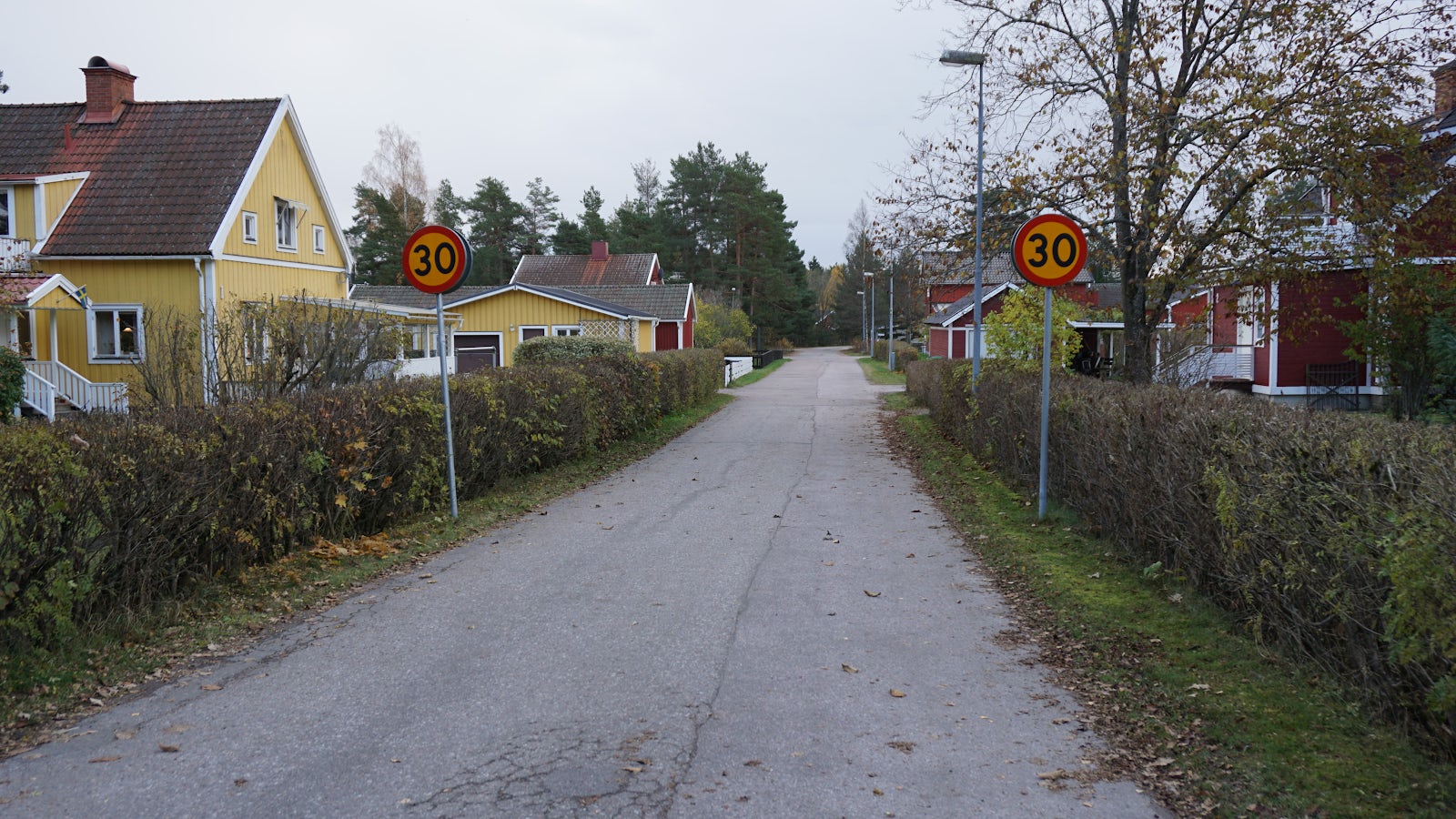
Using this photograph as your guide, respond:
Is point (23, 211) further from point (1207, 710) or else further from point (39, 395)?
point (1207, 710)

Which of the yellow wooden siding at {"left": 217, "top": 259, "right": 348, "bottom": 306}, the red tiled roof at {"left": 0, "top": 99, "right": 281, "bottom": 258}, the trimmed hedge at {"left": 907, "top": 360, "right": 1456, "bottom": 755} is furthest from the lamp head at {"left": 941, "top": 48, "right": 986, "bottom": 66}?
the red tiled roof at {"left": 0, "top": 99, "right": 281, "bottom": 258}

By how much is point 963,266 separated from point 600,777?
50.2ft

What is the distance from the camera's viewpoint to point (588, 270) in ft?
202

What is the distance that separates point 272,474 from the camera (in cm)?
718

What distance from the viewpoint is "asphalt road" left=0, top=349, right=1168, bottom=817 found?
3855mm

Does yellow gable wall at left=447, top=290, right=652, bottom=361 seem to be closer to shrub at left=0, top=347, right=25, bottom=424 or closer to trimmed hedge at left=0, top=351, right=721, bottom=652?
shrub at left=0, top=347, right=25, bottom=424

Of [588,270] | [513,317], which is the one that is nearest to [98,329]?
[513,317]

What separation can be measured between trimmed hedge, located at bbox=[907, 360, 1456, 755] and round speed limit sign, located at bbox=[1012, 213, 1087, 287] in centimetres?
185

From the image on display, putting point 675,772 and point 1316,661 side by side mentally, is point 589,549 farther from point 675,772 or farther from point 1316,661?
point 1316,661

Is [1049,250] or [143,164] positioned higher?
[143,164]

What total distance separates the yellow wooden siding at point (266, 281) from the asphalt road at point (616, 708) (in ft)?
56.0

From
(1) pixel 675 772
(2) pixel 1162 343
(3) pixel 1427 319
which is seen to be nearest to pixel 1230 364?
(2) pixel 1162 343

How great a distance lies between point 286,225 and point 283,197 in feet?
2.62

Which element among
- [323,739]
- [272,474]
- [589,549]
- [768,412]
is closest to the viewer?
[323,739]
